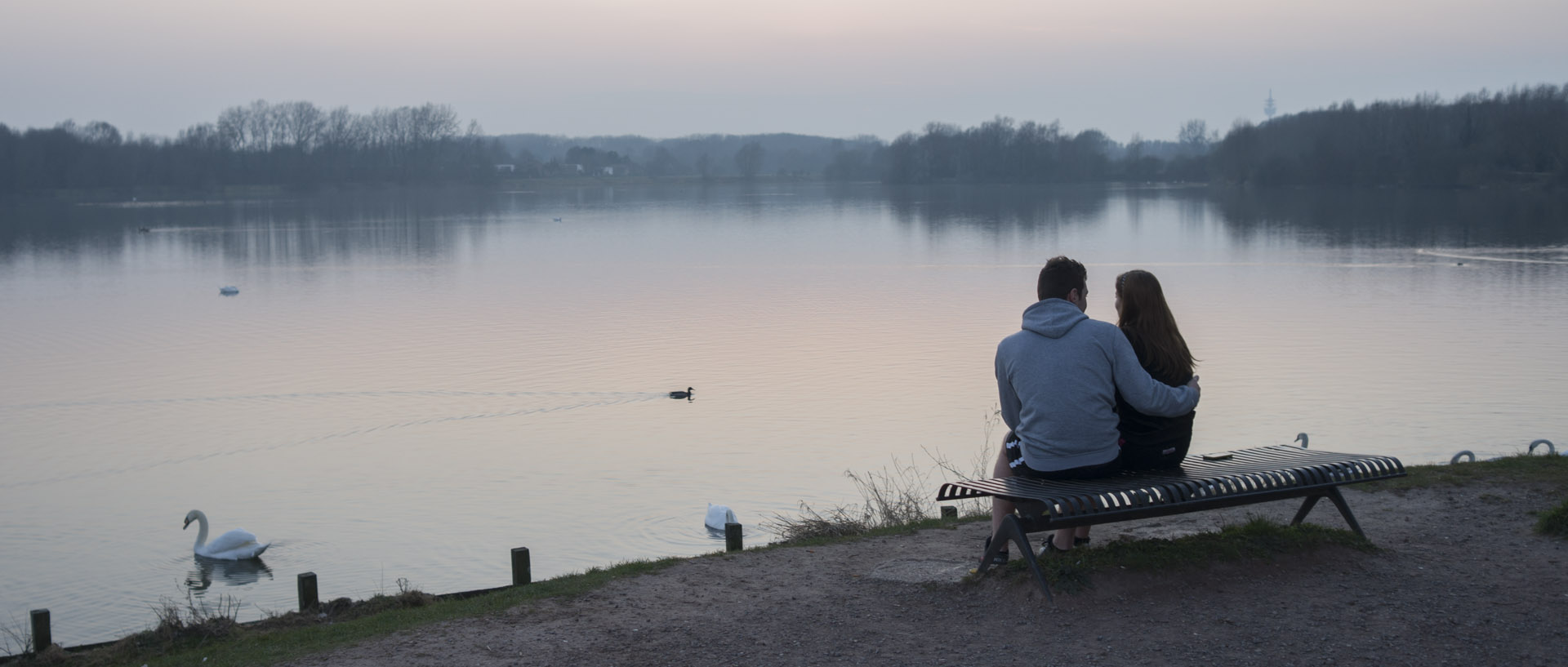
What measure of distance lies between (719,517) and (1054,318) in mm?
5375

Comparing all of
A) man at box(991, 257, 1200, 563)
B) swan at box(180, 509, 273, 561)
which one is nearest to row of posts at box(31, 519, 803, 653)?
man at box(991, 257, 1200, 563)

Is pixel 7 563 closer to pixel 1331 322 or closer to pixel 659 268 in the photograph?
pixel 1331 322

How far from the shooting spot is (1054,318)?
502 cm

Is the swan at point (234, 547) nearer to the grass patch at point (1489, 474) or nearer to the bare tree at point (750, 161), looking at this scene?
the grass patch at point (1489, 474)

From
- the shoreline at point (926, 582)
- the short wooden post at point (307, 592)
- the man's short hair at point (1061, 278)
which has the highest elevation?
the man's short hair at point (1061, 278)

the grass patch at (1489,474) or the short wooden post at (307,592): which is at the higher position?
the grass patch at (1489,474)

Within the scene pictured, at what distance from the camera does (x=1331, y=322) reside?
832 inches

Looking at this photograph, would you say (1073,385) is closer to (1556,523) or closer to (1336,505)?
(1336,505)

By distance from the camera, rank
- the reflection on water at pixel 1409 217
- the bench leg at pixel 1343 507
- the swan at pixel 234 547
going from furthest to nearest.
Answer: the reflection on water at pixel 1409 217 < the swan at pixel 234 547 < the bench leg at pixel 1343 507

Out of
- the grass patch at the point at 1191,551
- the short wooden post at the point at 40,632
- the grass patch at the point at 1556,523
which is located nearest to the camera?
the grass patch at the point at 1191,551

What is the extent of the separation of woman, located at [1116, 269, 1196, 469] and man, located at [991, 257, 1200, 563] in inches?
3.8

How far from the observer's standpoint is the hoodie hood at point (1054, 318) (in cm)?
501

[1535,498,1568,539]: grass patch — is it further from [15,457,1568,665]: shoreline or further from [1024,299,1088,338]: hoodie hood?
[1024,299,1088,338]: hoodie hood

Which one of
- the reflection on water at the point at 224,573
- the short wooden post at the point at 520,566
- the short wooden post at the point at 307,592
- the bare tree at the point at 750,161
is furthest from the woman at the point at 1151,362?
the bare tree at the point at 750,161
